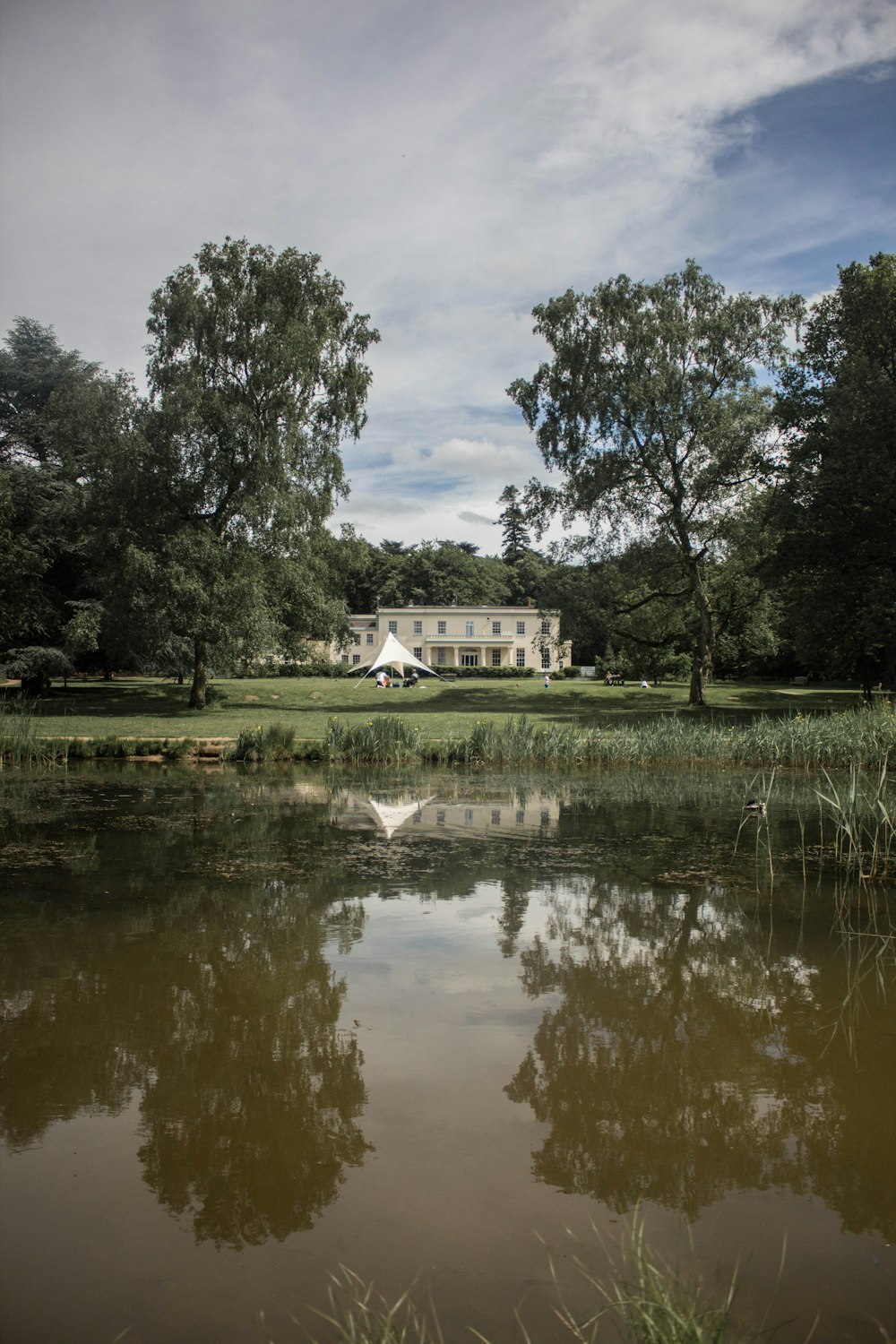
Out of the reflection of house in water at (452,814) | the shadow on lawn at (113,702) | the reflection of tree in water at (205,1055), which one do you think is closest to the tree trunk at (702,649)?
the shadow on lawn at (113,702)

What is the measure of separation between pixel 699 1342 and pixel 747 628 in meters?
29.9

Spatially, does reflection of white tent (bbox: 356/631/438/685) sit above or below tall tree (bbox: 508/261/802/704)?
below

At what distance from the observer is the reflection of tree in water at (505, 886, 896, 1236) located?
10.7 feet

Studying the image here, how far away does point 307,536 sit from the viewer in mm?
27359

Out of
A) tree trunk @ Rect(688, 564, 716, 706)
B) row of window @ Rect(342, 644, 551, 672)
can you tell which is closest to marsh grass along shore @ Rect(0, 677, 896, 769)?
tree trunk @ Rect(688, 564, 716, 706)

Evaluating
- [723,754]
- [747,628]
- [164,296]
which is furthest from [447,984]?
[747,628]

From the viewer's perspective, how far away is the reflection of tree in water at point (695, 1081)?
325cm

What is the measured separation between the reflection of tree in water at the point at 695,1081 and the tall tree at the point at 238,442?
19870 millimetres

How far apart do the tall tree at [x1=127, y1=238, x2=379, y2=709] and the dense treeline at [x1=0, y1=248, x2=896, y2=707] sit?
68mm

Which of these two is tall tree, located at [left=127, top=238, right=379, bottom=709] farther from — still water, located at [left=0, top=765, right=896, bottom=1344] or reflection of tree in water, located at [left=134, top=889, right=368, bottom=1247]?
reflection of tree in water, located at [left=134, top=889, right=368, bottom=1247]

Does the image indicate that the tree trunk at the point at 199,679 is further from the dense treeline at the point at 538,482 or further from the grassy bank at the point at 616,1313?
the grassy bank at the point at 616,1313

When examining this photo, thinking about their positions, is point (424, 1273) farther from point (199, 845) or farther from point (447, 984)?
point (199, 845)

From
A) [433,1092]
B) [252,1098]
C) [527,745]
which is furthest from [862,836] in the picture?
[252,1098]

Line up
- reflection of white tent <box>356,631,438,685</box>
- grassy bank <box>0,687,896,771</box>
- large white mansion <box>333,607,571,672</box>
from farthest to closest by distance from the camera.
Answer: large white mansion <box>333,607,571,672</box>, reflection of white tent <box>356,631,438,685</box>, grassy bank <box>0,687,896,771</box>
